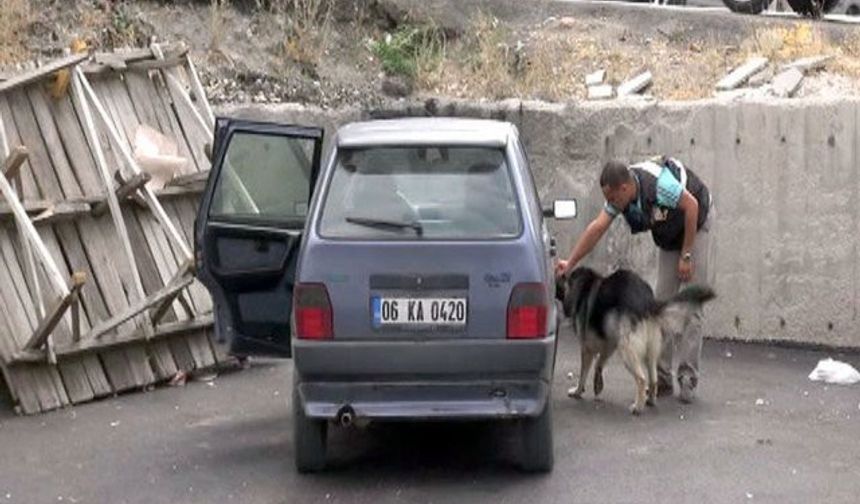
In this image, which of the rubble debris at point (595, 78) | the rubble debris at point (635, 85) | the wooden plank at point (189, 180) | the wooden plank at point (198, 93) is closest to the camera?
the wooden plank at point (189, 180)

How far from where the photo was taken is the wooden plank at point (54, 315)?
1074 centimetres

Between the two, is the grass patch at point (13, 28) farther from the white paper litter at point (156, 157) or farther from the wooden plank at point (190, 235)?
the wooden plank at point (190, 235)

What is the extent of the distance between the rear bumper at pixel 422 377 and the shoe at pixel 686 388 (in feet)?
8.56

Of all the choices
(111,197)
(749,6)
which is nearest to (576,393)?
(111,197)

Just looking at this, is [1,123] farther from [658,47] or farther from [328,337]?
[658,47]

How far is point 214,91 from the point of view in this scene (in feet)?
48.1

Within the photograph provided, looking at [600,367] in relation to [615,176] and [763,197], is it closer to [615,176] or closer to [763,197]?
[615,176]

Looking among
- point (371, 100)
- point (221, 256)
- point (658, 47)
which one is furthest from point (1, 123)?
point (658, 47)

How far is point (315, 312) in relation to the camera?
28.5ft

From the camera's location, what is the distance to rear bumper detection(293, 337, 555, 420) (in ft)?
28.5

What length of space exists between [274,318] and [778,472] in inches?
117

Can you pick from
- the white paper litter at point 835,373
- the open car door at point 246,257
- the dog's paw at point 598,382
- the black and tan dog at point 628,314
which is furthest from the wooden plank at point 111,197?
the white paper litter at point 835,373

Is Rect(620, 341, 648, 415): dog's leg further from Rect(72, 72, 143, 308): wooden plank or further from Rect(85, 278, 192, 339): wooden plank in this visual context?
Rect(72, 72, 143, 308): wooden plank

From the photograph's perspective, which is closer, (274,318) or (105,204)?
(274,318)
